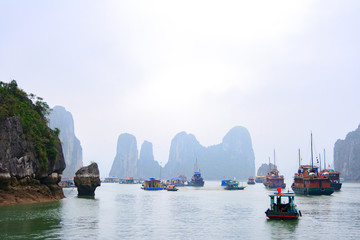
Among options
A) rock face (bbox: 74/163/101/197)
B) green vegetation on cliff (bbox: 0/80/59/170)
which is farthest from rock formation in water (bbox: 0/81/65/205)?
rock face (bbox: 74/163/101/197)

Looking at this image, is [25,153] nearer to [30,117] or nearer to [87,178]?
[30,117]

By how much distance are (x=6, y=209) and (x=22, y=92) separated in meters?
24.6

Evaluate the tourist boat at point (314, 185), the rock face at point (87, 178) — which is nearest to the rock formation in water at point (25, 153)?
the rock face at point (87, 178)

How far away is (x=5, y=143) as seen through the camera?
4069cm

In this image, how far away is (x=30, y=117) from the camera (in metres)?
50.9

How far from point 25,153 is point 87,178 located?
69.2ft

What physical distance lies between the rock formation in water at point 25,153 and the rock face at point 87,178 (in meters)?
7.50

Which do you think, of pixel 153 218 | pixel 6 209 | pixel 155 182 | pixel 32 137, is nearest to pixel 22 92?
pixel 32 137

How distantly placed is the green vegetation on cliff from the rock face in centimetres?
1129

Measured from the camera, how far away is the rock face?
209ft

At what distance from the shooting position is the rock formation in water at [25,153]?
40.7 m

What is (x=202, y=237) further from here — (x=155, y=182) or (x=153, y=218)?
(x=155, y=182)

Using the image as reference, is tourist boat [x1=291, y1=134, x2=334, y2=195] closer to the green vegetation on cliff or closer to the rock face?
the rock face

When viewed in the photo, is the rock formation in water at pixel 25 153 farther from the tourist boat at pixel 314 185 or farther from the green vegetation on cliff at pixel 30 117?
the tourist boat at pixel 314 185
